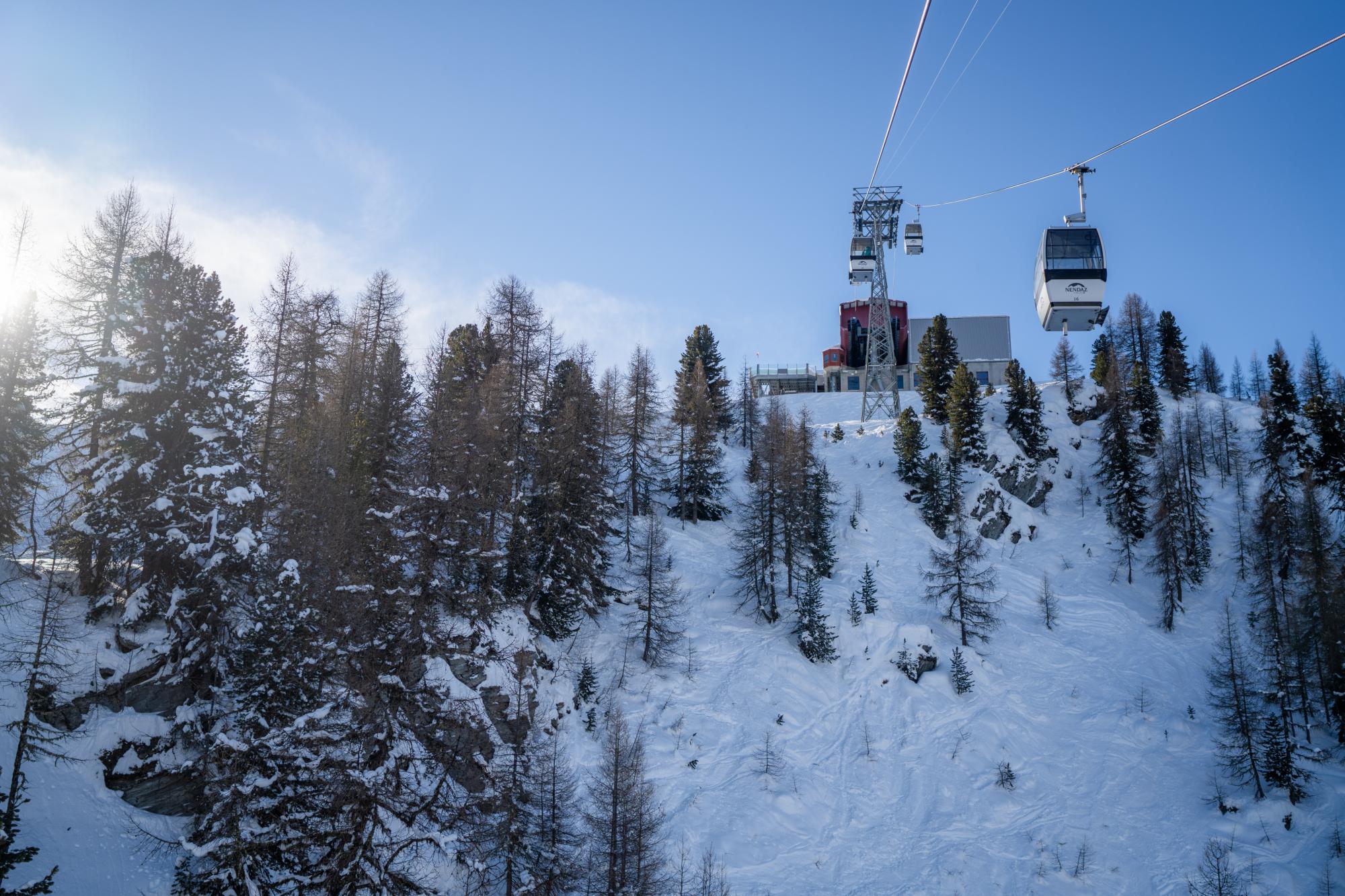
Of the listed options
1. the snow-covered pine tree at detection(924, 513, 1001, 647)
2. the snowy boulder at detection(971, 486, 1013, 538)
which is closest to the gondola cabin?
the snow-covered pine tree at detection(924, 513, 1001, 647)

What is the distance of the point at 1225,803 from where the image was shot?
94.6 ft

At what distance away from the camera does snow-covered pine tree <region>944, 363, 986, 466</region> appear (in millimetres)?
53781

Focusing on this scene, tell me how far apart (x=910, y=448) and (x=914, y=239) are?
1707 cm

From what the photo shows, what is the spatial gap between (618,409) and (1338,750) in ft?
135

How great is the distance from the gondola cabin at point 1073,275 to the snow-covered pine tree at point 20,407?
43.0 m

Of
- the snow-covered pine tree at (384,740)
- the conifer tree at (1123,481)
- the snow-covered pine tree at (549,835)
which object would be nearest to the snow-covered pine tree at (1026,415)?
the conifer tree at (1123,481)

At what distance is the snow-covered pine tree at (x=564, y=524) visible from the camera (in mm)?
31781

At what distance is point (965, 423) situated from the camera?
54.4 m

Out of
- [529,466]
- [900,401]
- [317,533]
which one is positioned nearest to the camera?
[317,533]

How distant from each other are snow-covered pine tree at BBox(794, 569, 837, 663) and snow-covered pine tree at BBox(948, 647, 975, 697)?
575 cm

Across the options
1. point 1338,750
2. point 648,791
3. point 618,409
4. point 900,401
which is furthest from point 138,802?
point 900,401

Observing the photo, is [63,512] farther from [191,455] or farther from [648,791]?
[648,791]

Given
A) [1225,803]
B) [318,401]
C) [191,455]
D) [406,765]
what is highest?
[318,401]

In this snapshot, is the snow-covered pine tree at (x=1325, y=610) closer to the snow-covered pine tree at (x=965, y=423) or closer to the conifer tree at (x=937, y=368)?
the snow-covered pine tree at (x=965, y=423)
